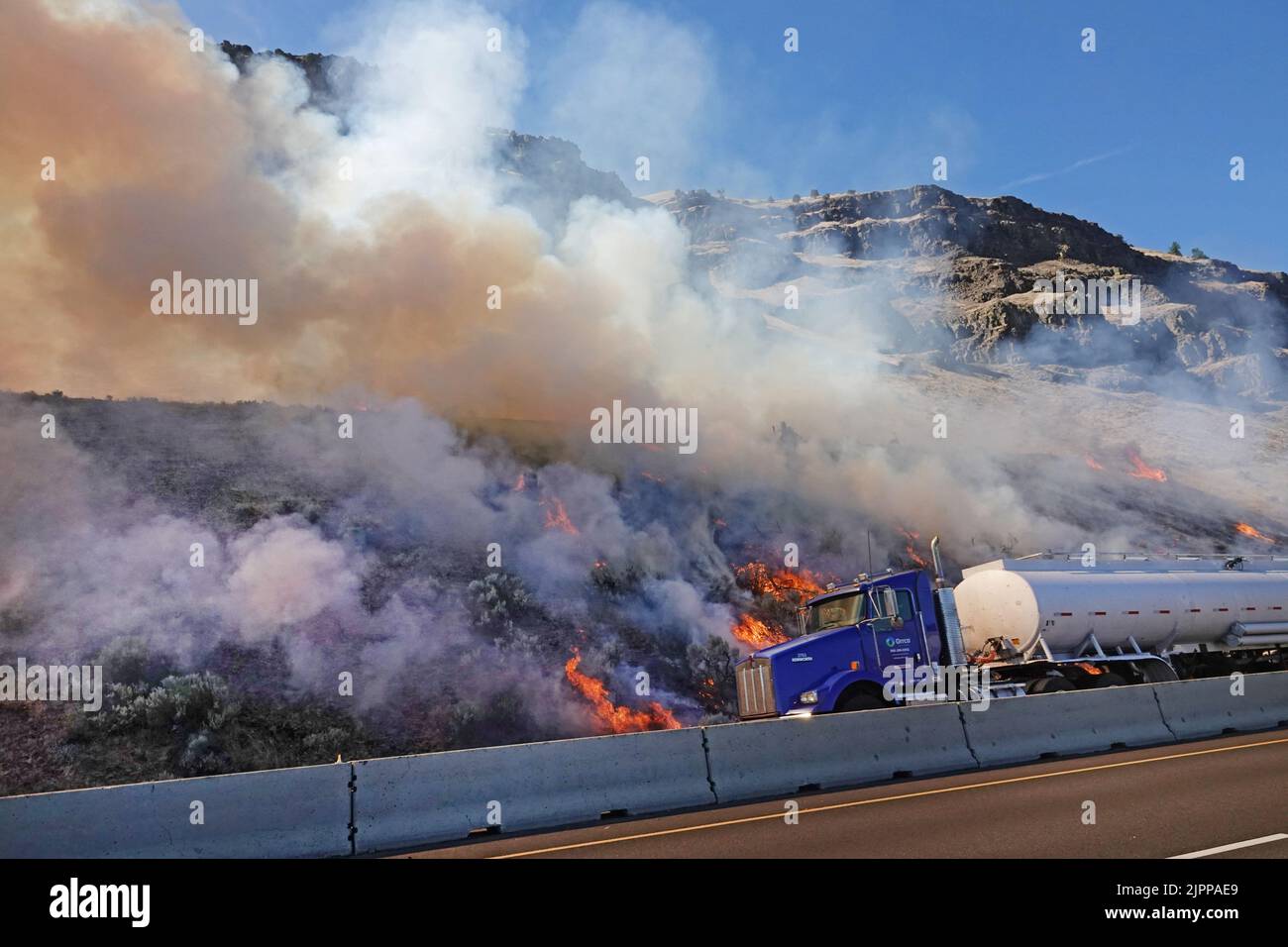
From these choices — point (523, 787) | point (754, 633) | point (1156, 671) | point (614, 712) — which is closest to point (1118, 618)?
point (1156, 671)

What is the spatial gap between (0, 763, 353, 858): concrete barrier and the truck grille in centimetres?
737

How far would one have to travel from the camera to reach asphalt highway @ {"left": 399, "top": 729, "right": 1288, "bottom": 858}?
24.3 feet

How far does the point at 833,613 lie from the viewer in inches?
619

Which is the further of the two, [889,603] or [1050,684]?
[1050,684]

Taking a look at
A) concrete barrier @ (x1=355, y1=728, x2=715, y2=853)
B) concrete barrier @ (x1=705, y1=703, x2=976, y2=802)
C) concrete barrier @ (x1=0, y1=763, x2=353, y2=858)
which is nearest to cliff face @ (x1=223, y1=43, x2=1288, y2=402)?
concrete barrier @ (x1=705, y1=703, x2=976, y2=802)

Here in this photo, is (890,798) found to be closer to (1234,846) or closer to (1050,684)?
(1234,846)

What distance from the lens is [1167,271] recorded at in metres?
96.7

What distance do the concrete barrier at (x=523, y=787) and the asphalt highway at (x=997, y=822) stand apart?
39 cm

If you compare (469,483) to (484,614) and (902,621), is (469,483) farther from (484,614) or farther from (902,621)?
(902,621)

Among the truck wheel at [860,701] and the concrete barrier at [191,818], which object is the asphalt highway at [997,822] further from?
the truck wheel at [860,701]

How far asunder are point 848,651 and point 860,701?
83 cm

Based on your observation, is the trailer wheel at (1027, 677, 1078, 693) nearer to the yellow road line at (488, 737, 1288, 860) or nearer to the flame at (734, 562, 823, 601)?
the yellow road line at (488, 737, 1288, 860)

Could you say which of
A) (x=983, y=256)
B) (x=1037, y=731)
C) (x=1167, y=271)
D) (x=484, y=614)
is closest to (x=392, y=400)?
(x=484, y=614)

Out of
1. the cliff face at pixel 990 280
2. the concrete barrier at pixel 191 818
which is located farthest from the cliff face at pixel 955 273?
the concrete barrier at pixel 191 818
